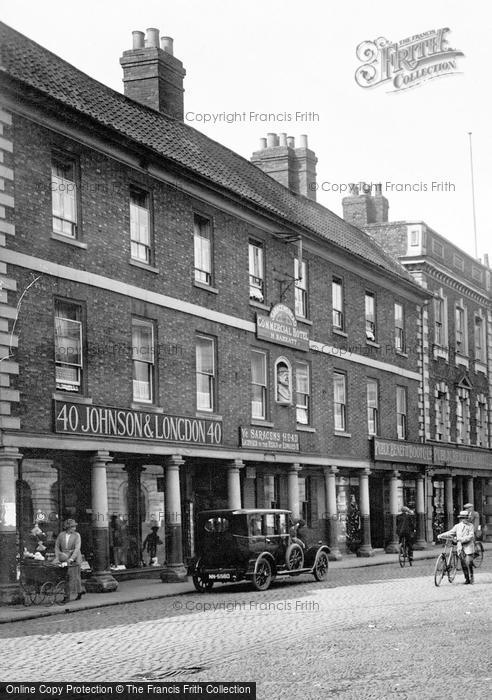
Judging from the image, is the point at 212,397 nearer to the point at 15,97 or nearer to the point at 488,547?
the point at 15,97

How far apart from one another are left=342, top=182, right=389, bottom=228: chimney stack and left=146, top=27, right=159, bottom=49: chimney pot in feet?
55.0

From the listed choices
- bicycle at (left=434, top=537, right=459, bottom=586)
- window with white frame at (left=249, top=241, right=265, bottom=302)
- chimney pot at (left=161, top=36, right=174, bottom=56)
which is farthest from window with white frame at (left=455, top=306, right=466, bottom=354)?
bicycle at (left=434, top=537, right=459, bottom=586)

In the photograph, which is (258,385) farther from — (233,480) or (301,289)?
(301,289)

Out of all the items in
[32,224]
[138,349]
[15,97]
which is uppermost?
→ [15,97]

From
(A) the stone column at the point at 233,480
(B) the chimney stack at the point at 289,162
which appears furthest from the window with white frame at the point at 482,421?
(A) the stone column at the point at 233,480

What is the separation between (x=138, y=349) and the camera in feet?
78.3

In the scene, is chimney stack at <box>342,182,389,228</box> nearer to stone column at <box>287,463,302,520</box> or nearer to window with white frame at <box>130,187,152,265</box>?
stone column at <box>287,463,302,520</box>

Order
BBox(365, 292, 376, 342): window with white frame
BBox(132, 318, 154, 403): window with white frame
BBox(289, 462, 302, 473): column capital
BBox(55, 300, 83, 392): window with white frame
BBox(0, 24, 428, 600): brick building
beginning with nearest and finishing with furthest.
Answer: BBox(0, 24, 428, 600): brick building < BBox(55, 300, 83, 392): window with white frame < BBox(132, 318, 154, 403): window with white frame < BBox(289, 462, 302, 473): column capital < BBox(365, 292, 376, 342): window with white frame

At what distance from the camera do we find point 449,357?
44000 mm

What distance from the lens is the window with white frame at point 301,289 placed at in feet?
102

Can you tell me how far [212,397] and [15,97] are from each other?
361 inches

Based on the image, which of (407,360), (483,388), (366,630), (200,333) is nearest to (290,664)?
(366,630)

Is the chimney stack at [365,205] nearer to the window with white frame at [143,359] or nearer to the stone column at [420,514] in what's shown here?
the stone column at [420,514]

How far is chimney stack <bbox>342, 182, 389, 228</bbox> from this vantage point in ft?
146
